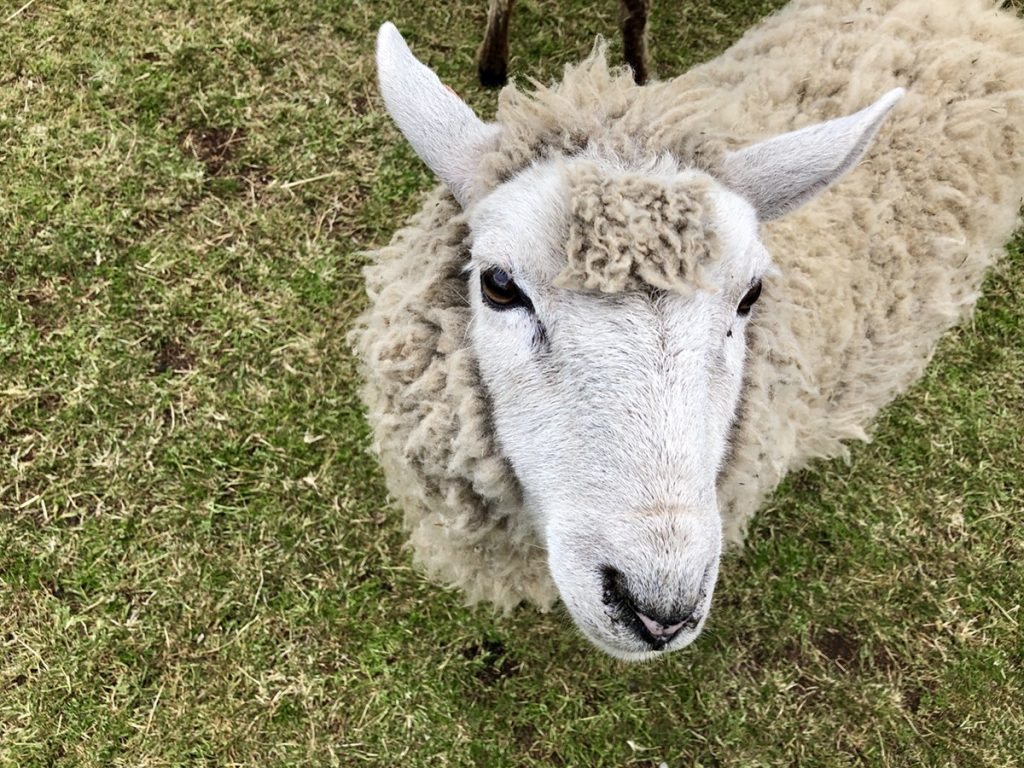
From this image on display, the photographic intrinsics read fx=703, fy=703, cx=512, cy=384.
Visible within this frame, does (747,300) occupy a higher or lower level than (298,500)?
higher

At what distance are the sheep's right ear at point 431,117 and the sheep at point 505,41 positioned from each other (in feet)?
6.28

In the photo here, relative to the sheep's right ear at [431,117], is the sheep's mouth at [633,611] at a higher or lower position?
lower

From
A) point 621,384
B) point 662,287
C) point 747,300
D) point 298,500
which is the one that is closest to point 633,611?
point 621,384

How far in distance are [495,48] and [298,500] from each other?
104 inches

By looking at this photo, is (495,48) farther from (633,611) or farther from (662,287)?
(633,611)

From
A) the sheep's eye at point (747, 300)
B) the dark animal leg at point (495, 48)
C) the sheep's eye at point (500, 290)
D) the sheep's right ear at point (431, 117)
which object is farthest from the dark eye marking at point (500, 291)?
the dark animal leg at point (495, 48)

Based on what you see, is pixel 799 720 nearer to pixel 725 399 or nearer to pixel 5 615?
pixel 725 399

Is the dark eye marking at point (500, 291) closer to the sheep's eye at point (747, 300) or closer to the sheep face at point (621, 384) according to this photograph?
the sheep face at point (621, 384)

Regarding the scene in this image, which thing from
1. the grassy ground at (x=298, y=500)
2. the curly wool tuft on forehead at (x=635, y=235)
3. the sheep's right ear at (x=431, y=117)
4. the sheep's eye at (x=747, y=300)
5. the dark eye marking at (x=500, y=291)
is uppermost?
the sheep's right ear at (x=431, y=117)

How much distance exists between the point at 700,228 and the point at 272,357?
262 cm

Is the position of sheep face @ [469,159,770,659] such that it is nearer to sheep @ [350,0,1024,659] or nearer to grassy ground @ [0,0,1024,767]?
sheep @ [350,0,1024,659]

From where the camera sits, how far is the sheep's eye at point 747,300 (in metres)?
1.94

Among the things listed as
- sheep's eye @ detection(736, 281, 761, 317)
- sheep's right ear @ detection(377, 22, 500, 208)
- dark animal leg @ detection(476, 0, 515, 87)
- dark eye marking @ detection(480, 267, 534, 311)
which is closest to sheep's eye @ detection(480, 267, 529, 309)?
dark eye marking @ detection(480, 267, 534, 311)

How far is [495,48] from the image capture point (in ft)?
12.6
